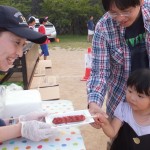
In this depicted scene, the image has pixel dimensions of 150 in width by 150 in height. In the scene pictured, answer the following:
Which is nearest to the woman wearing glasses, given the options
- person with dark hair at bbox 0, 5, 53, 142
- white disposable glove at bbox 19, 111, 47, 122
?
white disposable glove at bbox 19, 111, 47, 122

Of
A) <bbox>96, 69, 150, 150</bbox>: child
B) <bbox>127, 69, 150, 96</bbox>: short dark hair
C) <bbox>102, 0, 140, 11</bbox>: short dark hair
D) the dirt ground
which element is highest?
A: <bbox>102, 0, 140, 11</bbox>: short dark hair

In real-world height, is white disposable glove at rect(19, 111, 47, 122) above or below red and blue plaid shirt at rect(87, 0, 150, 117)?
below

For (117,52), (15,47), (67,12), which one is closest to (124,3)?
(117,52)

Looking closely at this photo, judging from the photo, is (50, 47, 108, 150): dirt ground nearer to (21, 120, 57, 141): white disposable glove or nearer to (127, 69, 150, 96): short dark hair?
(127, 69, 150, 96): short dark hair

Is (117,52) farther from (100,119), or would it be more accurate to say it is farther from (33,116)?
(33,116)

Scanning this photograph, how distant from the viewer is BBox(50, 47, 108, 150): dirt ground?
3.38 meters

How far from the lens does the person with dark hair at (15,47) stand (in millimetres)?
1432

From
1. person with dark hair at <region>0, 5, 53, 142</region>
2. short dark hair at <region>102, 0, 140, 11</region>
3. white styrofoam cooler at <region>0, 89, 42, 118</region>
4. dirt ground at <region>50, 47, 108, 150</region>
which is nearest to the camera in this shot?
person with dark hair at <region>0, 5, 53, 142</region>

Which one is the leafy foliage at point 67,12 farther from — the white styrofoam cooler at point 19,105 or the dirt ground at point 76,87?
the white styrofoam cooler at point 19,105

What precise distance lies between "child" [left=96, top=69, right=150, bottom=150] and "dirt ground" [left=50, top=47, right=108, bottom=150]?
54.0 inches


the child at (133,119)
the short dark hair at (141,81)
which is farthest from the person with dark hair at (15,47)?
the short dark hair at (141,81)

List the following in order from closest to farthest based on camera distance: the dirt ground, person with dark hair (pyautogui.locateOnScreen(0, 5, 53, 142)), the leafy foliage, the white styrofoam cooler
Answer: person with dark hair (pyautogui.locateOnScreen(0, 5, 53, 142)) → the white styrofoam cooler → the dirt ground → the leafy foliage

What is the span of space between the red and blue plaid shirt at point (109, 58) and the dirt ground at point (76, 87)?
4.68 ft

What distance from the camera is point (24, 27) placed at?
59.3 inches
